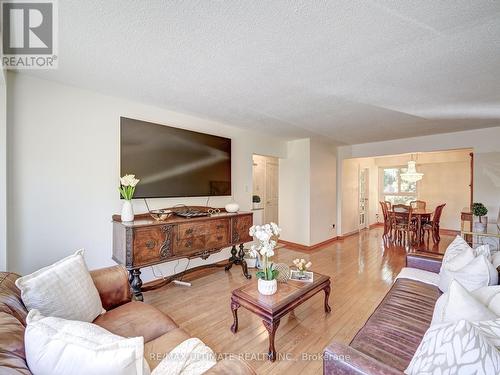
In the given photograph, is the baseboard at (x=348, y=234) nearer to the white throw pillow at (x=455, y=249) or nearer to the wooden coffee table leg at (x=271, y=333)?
the white throw pillow at (x=455, y=249)

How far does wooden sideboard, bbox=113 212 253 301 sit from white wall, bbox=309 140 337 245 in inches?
87.9

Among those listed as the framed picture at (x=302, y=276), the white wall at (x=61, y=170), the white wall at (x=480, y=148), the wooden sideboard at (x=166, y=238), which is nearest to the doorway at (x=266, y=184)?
the wooden sideboard at (x=166, y=238)

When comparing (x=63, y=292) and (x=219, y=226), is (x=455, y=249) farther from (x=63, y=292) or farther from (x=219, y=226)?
(x=63, y=292)

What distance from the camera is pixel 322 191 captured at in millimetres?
5113

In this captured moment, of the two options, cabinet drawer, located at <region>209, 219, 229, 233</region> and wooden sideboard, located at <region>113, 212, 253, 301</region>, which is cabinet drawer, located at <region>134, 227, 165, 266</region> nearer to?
wooden sideboard, located at <region>113, 212, 253, 301</region>

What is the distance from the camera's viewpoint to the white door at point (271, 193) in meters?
6.07

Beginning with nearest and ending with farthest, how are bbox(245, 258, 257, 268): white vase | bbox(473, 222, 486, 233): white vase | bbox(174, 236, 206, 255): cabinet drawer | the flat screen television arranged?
bbox(174, 236, 206, 255): cabinet drawer, the flat screen television, bbox(473, 222, 486, 233): white vase, bbox(245, 258, 257, 268): white vase

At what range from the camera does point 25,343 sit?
2.51ft

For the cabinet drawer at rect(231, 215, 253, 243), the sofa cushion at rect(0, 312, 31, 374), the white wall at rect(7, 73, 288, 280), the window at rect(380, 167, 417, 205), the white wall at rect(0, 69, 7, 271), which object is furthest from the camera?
the window at rect(380, 167, 417, 205)

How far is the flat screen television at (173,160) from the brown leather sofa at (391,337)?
2.52m

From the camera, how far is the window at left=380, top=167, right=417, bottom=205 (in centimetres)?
727

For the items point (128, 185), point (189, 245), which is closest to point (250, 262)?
point (189, 245)

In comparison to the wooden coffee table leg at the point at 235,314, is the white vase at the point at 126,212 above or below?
above

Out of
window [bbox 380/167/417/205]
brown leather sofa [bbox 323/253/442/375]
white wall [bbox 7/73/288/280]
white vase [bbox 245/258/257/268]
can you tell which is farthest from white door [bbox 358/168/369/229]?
white wall [bbox 7/73/288/280]
